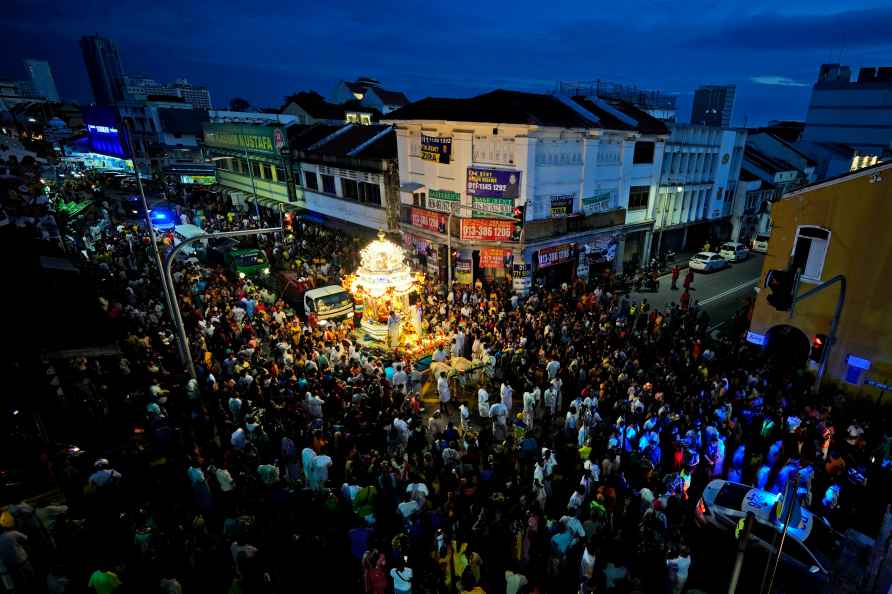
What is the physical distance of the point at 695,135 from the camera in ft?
95.5

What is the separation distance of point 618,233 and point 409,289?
14.6 meters

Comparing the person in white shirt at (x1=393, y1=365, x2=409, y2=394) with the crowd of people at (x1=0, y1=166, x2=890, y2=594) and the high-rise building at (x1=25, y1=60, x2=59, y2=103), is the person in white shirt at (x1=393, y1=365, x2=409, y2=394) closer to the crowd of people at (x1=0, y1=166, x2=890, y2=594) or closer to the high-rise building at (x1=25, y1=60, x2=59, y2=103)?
the crowd of people at (x1=0, y1=166, x2=890, y2=594)

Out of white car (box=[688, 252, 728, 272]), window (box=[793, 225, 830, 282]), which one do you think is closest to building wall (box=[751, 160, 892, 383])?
window (box=[793, 225, 830, 282])

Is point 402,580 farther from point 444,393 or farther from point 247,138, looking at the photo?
point 247,138

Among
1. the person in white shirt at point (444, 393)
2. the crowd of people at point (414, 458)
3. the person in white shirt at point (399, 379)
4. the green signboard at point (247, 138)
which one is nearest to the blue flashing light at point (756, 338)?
the crowd of people at point (414, 458)

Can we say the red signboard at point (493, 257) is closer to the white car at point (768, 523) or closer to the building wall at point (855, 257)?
the building wall at point (855, 257)

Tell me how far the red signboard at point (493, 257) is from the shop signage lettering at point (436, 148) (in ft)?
16.9

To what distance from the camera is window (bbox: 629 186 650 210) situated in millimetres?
27203

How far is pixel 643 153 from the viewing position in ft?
87.6

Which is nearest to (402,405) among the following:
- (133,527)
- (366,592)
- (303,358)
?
(303,358)

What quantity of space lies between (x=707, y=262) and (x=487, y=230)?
614 inches

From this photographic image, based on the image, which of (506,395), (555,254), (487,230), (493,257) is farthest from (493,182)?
(506,395)

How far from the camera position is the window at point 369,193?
2769cm

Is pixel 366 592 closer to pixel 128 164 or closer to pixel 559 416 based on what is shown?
pixel 559 416
